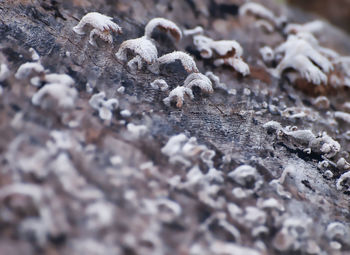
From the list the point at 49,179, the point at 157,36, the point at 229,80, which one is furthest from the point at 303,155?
the point at 49,179

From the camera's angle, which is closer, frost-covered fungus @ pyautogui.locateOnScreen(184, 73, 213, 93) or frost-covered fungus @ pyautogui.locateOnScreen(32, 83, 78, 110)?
frost-covered fungus @ pyautogui.locateOnScreen(32, 83, 78, 110)

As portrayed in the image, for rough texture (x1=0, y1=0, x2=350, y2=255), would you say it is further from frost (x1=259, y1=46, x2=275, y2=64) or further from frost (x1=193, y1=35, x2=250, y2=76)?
frost (x1=259, y1=46, x2=275, y2=64)

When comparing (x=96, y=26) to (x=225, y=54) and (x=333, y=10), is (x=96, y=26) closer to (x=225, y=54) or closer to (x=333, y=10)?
Answer: (x=225, y=54)

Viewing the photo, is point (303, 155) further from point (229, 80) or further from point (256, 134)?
point (229, 80)

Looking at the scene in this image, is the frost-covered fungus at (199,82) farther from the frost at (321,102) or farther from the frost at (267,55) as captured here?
the frost at (321,102)

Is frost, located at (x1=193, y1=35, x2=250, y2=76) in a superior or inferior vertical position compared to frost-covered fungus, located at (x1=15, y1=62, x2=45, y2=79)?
superior

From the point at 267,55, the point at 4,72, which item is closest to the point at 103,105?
the point at 4,72

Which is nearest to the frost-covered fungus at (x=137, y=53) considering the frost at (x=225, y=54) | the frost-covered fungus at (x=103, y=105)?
the frost-covered fungus at (x=103, y=105)

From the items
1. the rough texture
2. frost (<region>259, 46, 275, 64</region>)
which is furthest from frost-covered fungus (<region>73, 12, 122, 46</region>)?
frost (<region>259, 46, 275, 64</region>)
